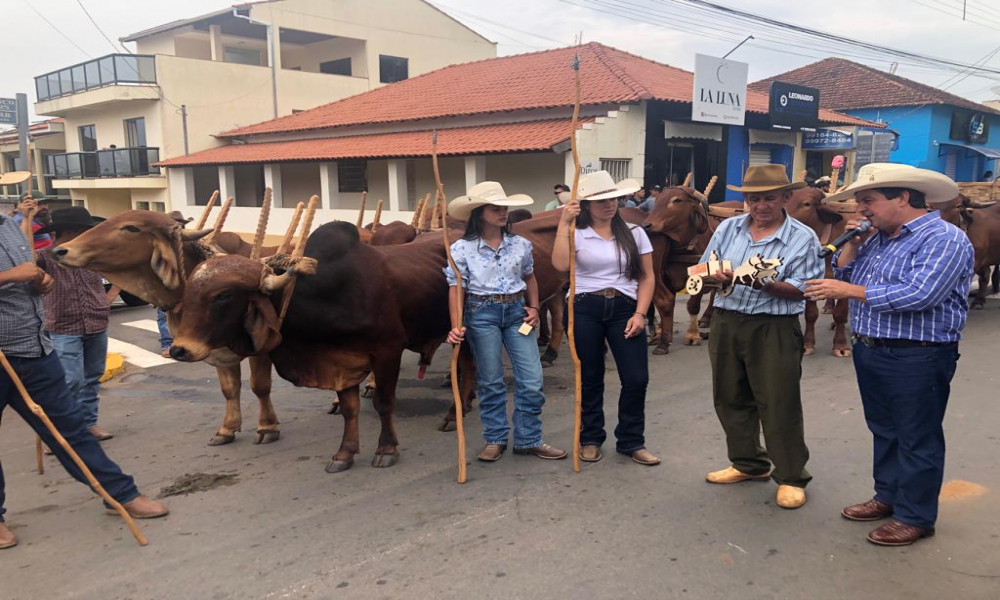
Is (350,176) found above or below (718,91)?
below

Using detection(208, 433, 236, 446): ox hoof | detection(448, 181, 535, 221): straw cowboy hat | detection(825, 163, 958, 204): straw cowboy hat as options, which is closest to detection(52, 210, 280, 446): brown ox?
detection(208, 433, 236, 446): ox hoof

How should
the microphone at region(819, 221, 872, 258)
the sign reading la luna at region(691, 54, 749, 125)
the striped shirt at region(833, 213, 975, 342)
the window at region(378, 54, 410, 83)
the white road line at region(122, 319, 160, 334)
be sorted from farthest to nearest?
the window at region(378, 54, 410, 83), the sign reading la luna at region(691, 54, 749, 125), the white road line at region(122, 319, 160, 334), the microphone at region(819, 221, 872, 258), the striped shirt at region(833, 213, 975, 342)

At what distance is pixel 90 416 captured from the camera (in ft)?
18.4

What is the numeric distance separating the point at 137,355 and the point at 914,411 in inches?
333

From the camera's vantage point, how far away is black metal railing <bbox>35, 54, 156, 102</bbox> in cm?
2447

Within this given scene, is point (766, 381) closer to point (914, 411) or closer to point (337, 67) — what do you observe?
point (914, 411)

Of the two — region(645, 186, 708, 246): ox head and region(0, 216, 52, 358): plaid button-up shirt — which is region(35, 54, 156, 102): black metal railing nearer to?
region(645, 186, 708, 246): ox head

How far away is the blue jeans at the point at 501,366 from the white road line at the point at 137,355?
525 centimetres

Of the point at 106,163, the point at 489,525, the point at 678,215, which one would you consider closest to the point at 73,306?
the point at 489,525

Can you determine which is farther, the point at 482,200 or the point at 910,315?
the point at 482,200

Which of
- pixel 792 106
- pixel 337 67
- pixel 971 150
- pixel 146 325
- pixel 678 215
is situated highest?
pixel 337 67

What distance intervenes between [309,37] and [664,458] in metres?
28.6

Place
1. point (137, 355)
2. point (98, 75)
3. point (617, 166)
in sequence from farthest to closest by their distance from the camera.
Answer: point (98, 75) → point (617, 166) → point (137, 355)

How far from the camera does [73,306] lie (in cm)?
521
